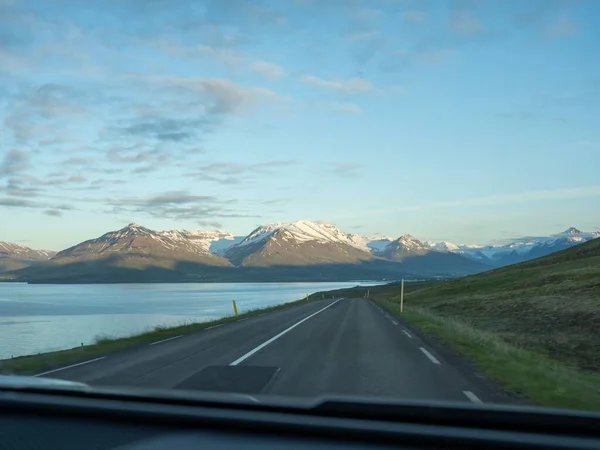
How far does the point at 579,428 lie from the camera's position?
11.0ft

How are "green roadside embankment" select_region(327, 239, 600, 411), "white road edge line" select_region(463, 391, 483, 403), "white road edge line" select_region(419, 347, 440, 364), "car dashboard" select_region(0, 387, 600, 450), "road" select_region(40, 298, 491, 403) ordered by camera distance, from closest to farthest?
"car dashboard" select_region(0, 387, 600, 450) < "white road edge line" select_region(463, 391, 483, 403) < "road" select_region(40, 298, 491, 403) < "green roadside embankment" select_region(327, 239, 600, 411) < "white road edge line" select_region(419, 347, 440, 364)

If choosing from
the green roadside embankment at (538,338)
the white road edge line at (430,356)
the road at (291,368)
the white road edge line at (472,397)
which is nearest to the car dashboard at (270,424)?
the road at (291,368)

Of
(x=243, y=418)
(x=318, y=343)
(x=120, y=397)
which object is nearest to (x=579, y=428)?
(x=243, y=418)

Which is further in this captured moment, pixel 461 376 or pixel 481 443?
pixel 461 376

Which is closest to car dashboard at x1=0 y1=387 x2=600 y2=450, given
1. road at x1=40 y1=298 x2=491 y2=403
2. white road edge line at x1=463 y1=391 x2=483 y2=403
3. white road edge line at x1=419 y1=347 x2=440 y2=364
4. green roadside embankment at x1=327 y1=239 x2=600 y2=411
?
road at x1=40 y1=298 x2=491 y2=403

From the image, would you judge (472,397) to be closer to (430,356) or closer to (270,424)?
(430,356)

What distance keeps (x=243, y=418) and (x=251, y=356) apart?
11221 mm

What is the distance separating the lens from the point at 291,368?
40.9 feet

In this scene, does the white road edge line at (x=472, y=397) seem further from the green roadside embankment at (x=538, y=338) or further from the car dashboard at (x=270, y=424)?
the car dashboard at (x=270, y=424)

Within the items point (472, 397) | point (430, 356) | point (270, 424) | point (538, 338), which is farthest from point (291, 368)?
point (538, 338)

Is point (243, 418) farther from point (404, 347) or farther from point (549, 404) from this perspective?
point (404, 347)

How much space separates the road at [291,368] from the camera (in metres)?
9.90

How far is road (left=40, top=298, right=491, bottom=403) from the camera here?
9.90 meters

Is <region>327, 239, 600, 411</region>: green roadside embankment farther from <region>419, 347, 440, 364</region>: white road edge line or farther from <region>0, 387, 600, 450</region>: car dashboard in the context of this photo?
<region>0, 387, 600, 450</region>: car dashboard
